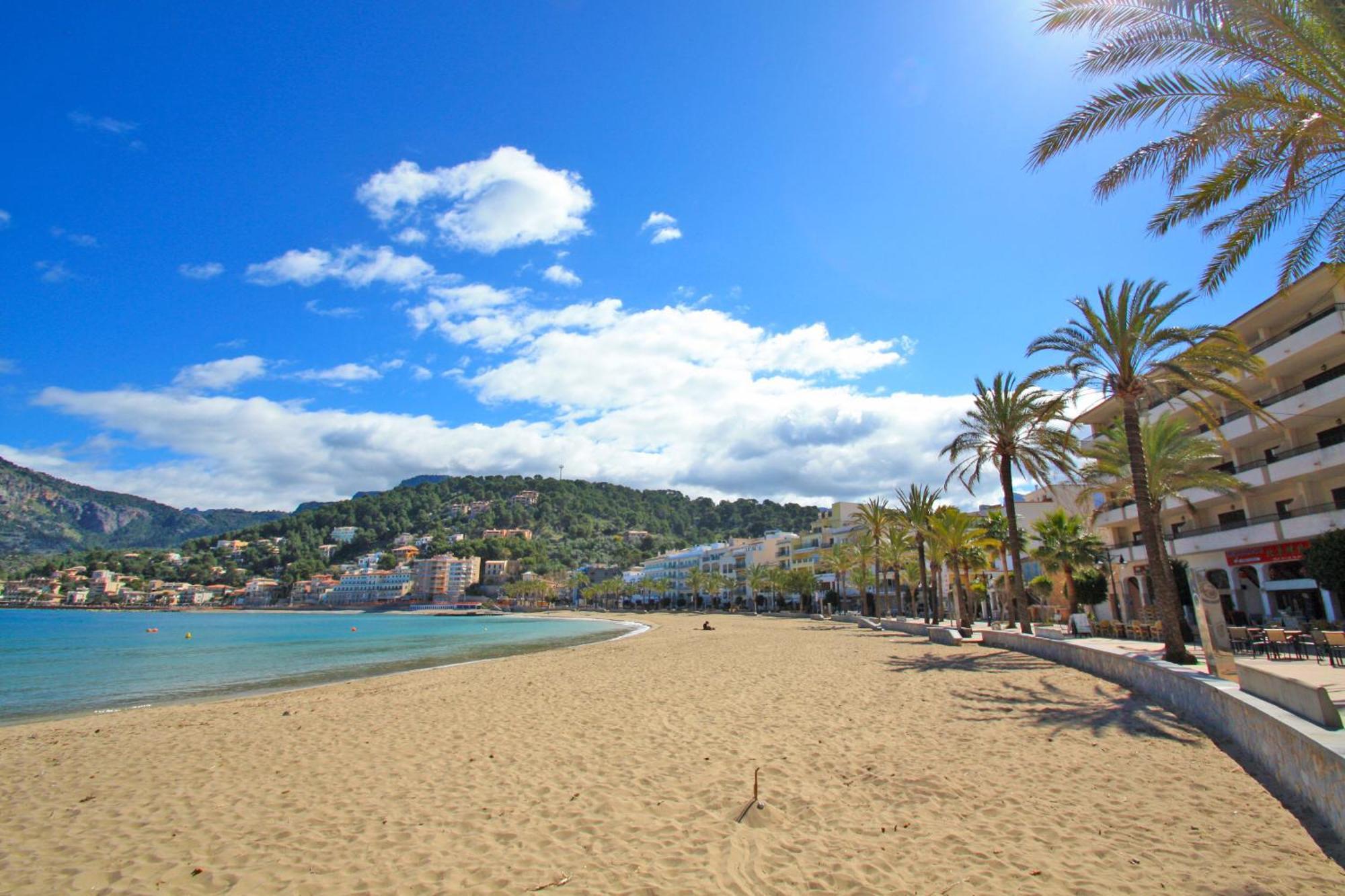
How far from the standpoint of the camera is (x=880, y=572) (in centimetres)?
7012

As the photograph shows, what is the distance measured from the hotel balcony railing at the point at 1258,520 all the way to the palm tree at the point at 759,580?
2436 inches

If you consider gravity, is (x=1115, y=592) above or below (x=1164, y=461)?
below

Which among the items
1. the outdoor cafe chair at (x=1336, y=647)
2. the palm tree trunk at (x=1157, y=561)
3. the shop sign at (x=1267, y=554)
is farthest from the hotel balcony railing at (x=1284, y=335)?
the outdoor cafe chair at (x=1336, y=647)

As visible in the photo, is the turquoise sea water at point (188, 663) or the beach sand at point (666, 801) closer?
the beach sand at point (666, 801)

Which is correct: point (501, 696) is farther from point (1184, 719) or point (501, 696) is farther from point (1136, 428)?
point (1136, 428)

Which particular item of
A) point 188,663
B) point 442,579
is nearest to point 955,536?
point 188,663

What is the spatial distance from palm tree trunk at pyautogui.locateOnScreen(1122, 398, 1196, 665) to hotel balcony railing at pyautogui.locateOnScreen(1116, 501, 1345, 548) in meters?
12.7

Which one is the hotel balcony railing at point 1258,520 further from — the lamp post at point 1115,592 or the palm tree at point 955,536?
the palm tree at point 955,536

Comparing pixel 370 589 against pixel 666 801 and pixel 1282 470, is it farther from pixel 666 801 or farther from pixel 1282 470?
pixel 666 801

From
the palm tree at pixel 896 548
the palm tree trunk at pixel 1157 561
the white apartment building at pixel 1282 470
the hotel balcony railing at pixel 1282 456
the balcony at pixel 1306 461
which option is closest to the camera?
the palm tree trunk at pixel 1157 561

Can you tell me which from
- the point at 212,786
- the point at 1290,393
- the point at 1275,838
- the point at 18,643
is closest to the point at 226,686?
the point at 212,786

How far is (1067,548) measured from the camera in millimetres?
30625

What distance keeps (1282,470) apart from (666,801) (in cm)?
2972

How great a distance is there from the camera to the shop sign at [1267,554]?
83.4ft
